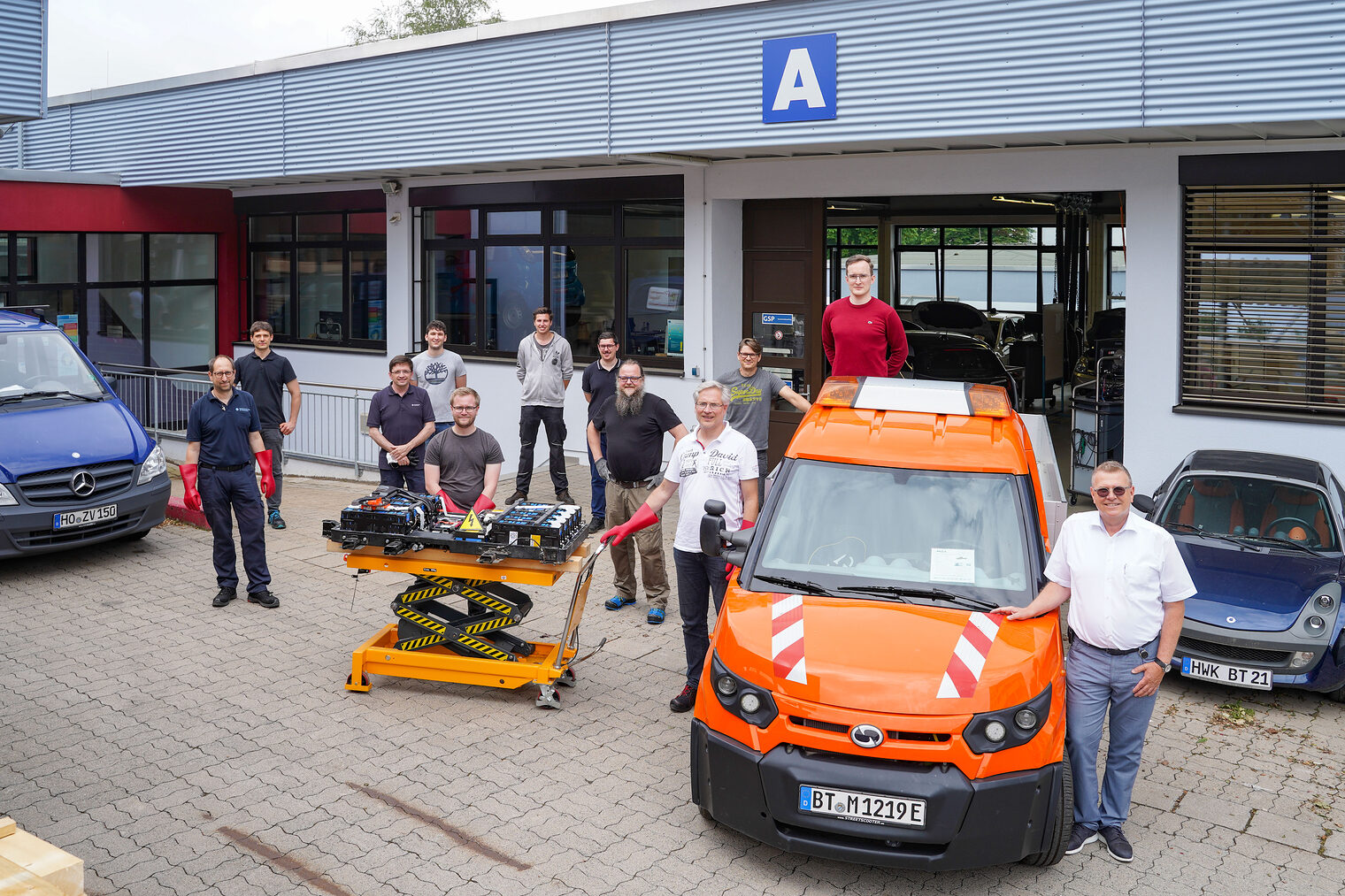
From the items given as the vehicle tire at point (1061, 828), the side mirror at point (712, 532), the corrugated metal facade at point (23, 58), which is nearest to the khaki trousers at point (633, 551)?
the side mirror at point (712, 532)

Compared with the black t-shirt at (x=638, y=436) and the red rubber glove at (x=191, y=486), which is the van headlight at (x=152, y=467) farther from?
the black t-shirt at (x=638, y=436)

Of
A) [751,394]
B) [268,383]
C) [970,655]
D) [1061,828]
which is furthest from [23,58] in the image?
[1061,828]

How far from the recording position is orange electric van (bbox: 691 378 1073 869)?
193 inches

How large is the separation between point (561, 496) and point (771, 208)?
399cm

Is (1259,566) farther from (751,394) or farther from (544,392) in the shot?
(544,392)

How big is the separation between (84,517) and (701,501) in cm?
604

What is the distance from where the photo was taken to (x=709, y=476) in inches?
280

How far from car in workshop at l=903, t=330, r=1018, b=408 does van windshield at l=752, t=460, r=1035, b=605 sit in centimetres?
974

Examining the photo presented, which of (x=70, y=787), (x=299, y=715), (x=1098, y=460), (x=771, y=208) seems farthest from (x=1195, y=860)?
(x=771, y=208)

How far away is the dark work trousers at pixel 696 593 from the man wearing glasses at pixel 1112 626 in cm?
204

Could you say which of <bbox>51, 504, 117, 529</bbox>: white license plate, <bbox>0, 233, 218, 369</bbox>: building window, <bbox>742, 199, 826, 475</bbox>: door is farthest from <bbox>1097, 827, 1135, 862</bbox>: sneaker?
<bbox>0, 233, 218, 369</bbox>: building window

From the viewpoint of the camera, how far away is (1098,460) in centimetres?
1201

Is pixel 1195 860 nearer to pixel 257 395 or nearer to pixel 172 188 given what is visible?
pixel 257 395

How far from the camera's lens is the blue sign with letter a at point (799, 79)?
35.4 feet
